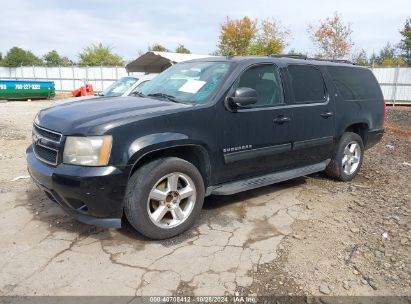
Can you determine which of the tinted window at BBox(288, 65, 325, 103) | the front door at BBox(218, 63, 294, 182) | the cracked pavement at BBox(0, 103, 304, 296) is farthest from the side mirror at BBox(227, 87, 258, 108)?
the cracked pavement at BBox(0, 103, 304, 296)

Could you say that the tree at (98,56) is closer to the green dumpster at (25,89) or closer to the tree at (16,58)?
the tree at (16,58)

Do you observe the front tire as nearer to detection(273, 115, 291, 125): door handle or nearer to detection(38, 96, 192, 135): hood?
detection(38, 96, 192, 135): hood

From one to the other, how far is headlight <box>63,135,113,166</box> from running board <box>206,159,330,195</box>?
1277 millimetres

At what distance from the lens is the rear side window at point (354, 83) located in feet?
17.7

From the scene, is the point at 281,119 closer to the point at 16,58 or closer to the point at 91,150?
the point at 91,150

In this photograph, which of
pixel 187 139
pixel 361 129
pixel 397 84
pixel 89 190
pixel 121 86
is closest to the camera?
pixel 89 190

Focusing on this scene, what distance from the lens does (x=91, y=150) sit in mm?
3184

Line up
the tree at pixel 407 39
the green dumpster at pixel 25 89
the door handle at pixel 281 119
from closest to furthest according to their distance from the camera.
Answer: the door handle at pixel 281 119
the green dumpster at pixel 25 89
the tree at pixel 407 39

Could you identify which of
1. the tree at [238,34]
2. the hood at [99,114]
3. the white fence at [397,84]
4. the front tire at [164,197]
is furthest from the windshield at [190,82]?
the tree at [238,34]

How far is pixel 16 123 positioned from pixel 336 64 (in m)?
10.2

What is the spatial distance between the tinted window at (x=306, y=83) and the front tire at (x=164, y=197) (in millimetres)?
1925

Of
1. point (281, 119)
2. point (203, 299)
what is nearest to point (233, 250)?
point (203, 299)

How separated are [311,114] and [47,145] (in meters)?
3.22

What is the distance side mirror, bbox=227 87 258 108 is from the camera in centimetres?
388
